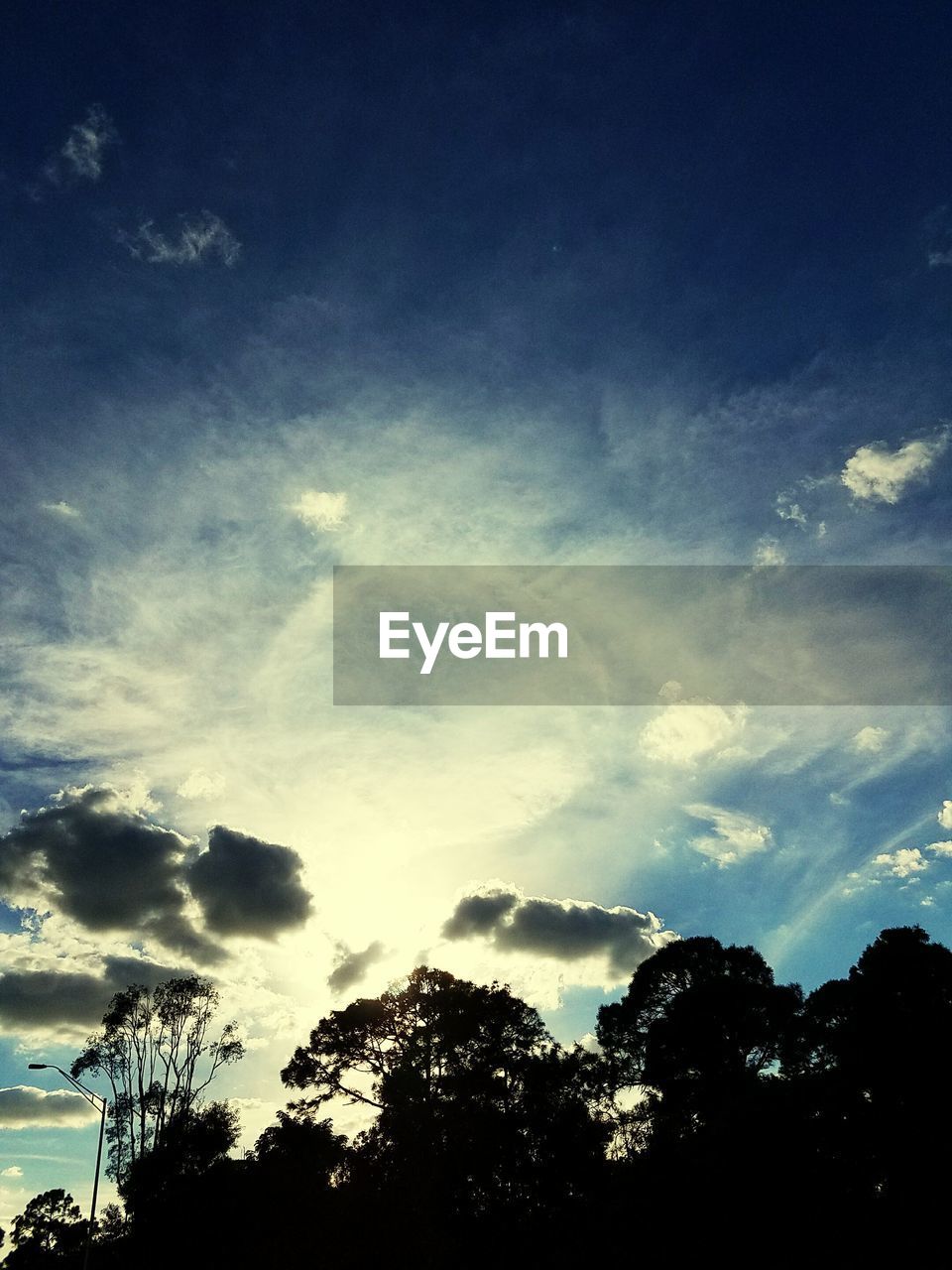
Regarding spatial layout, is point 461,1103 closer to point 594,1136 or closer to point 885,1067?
point 594,1136

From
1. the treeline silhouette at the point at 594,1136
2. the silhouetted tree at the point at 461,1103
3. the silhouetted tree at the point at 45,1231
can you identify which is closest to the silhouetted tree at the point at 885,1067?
the treeline silhouette at the point at 594,1136

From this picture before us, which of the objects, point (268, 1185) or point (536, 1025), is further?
point (536, 1025)

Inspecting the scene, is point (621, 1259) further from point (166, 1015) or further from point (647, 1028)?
point (166, 1015)

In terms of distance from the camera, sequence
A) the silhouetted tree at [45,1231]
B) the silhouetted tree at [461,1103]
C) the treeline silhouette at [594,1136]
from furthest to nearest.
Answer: the silhouetted tree at [45,1231]
the silhouetted tree at [461,1103]
the treeline silhouette at [594,1136]

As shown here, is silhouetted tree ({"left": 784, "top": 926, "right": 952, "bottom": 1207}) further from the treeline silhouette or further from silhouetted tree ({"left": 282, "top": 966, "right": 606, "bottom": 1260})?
silhouetted tree ({"left": 282, "top": 966, "right": 606, "bottom": 1260})

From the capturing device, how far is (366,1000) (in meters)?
42.8

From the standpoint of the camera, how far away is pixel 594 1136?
34.7 m

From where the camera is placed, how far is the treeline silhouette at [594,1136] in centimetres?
2347

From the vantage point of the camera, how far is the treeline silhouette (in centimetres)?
2347

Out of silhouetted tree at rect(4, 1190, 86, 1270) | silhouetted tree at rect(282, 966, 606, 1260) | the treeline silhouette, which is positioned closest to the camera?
the treeline silhouette

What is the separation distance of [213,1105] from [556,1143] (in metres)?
24.0

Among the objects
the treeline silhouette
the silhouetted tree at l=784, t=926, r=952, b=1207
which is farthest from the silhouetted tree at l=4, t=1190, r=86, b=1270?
the silhouetted tree at l=784, t=926, r=952, b=1207

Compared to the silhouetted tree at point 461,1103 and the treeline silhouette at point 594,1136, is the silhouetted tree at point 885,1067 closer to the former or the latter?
the treeline silhouette at point 594,1136

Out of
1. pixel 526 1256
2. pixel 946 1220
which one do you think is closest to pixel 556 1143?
pixel 526 1256
